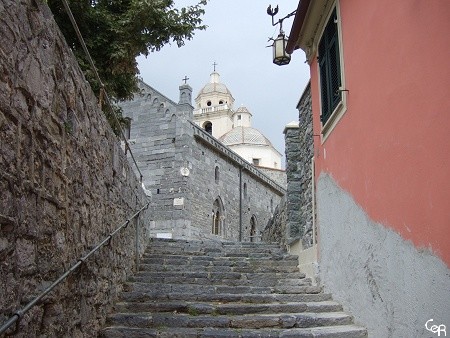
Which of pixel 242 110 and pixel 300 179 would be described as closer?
pixel 300 179

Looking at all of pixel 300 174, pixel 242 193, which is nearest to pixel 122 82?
pixel 300 174

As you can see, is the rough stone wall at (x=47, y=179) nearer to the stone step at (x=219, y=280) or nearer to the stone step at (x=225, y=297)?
the stone step at (x=225, y=297)

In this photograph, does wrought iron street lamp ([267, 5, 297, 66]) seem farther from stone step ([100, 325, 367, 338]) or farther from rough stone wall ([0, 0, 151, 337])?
stone step ([100, 325, 367, 338])

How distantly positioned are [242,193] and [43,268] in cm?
1940

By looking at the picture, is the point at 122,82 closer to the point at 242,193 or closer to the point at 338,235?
the point at 338,235

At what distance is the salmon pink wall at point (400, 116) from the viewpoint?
3135mm

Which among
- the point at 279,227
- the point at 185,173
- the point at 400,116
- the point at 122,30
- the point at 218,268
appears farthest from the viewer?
the point at 185,173

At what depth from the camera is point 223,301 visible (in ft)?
19.5

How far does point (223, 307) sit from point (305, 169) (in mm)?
3361

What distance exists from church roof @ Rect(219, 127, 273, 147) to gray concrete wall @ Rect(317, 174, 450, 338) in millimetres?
36463

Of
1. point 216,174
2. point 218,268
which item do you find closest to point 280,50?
point 218,268

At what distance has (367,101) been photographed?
4684mm

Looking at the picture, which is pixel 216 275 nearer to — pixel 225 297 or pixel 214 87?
pixel 225 297

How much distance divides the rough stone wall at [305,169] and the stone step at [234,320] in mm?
2129
